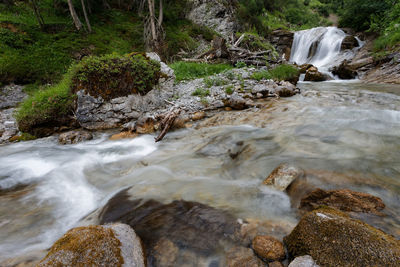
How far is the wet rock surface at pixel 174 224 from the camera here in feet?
6.27

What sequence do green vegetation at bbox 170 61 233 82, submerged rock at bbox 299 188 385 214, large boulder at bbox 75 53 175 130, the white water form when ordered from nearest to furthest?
submerged rock at bbox 299 188 385 214 < large boulder at bbox 75 53 175 130 < green vegetation at bbox 170 61 233 82 < the white water

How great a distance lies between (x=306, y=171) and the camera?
2.76 meters

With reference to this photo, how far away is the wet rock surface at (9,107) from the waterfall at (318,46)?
20.6m

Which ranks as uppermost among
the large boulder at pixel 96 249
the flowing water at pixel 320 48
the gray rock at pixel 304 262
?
the flowing water at pixel 320 48

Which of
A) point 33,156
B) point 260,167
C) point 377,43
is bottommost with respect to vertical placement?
point 33,156

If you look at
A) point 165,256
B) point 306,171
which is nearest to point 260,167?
point 306,171

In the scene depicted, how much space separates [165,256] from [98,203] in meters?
1.66

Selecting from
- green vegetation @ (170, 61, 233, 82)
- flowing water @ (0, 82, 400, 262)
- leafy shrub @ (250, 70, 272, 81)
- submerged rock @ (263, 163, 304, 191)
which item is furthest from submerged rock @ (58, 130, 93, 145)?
leafy shrub @ (250, 70, 272, 81)

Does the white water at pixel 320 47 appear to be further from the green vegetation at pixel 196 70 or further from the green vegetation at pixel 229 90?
the green vegetation at pixel 229 90

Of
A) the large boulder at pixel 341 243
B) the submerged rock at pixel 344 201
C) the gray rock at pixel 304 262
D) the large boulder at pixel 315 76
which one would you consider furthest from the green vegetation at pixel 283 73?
the gray rock at pixel 304 262

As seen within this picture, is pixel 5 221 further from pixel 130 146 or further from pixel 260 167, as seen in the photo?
pixel 260 167

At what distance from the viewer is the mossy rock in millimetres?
6016

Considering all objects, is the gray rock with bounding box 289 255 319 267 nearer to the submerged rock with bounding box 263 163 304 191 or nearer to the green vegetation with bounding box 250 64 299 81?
the submerged rock with bounding box 263 163 304 191

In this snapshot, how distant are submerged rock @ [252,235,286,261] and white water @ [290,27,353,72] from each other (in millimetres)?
18210
